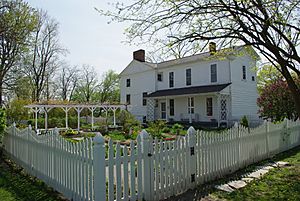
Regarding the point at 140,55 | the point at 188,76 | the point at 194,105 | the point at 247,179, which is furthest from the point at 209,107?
the point at 247,179

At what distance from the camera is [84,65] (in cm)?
5409

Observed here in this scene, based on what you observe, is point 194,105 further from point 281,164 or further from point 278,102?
point 281,164

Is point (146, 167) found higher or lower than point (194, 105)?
lower

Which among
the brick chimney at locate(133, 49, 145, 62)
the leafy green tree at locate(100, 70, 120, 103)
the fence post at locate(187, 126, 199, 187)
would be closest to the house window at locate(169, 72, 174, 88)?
the brick chimney at locate(133, 49, 145, 62)

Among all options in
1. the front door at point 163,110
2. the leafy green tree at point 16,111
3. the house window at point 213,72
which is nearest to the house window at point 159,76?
the front door at point 163,110

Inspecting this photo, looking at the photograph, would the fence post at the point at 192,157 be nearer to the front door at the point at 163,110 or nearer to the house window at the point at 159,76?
the front door at the point at 163,110

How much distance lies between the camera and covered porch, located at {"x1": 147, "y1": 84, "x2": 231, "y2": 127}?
23.2m

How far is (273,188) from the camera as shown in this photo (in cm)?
539

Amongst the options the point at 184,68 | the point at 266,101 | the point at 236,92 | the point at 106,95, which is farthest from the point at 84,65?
the point at 266,101

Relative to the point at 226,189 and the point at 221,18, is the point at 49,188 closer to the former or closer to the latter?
the point at 226,189

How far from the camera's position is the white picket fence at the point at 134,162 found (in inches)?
155

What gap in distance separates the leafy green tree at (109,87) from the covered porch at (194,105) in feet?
83.0

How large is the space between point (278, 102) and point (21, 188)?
52.7 ft

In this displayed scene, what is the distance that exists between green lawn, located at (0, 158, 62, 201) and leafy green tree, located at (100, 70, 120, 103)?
155ft
